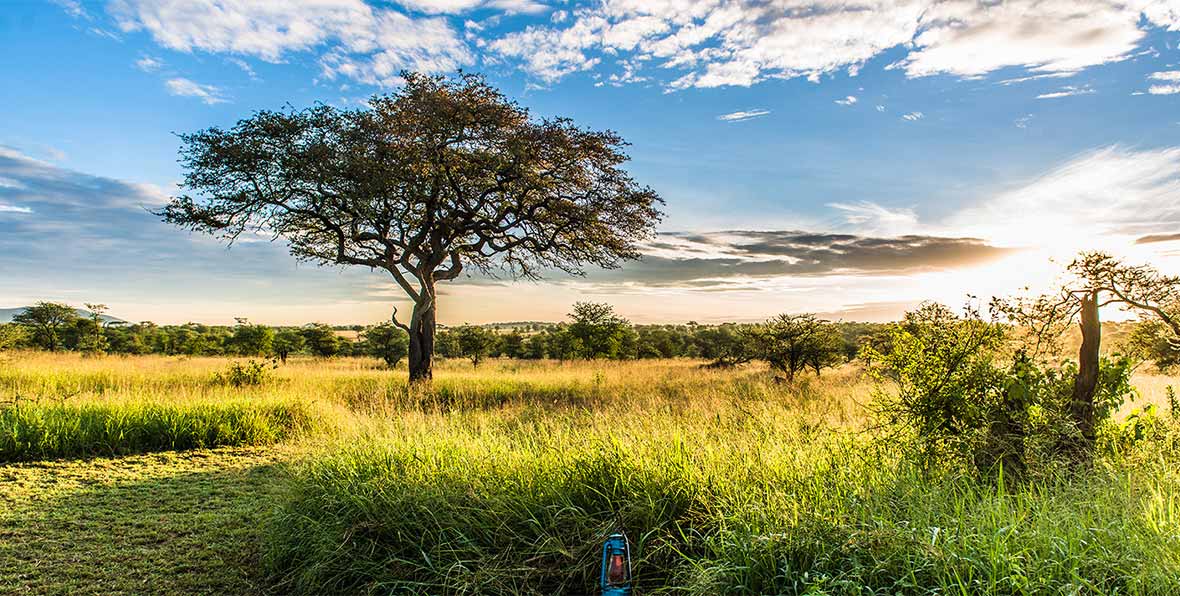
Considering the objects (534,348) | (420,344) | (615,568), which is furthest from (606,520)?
(534,348)

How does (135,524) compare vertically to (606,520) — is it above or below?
Answer: below

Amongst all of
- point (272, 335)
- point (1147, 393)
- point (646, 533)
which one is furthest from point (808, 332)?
point (272, 335)

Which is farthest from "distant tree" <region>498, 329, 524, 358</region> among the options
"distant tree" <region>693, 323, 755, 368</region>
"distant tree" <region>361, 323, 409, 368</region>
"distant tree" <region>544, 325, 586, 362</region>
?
"distant tree" <region>693, 323, 755, 368</region>

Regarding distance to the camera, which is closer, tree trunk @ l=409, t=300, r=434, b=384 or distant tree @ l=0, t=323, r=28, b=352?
tree trunk @ l=409, t=300, r=434, b=384

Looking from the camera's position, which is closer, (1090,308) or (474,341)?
(1090,308)

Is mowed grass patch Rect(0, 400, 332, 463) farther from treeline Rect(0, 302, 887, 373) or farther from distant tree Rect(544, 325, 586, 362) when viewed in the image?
distant tree Rect(544, 325, 586, 362)

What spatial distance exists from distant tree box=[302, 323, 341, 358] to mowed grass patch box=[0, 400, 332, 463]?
2575 cm

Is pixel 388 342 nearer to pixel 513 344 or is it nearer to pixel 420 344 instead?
pixel 513 344

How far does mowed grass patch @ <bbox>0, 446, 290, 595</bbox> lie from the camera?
4551 millimetres

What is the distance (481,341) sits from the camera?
34719mm

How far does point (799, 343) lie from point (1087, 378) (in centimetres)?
Answer: 1268

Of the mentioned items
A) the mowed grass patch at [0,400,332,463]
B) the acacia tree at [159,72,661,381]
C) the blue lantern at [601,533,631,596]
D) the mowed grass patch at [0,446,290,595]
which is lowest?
the mowed grass patch at [0,446,290,595]

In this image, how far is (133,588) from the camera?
14.5 ft

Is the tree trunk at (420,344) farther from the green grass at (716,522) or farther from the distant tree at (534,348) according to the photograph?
the distant tree at (534,348)
